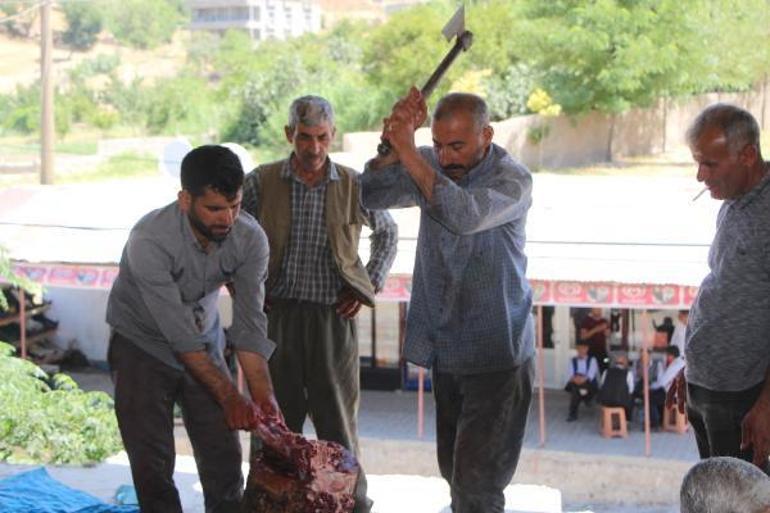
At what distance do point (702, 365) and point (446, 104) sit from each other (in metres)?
1.04

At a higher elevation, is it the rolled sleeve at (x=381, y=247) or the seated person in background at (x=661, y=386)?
the rolled sleeve at (x=381, y=247)

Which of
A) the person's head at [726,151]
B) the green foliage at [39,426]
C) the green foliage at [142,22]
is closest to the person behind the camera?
the person's head at [726,151]

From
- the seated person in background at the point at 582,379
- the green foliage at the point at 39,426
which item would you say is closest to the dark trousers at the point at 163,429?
the green foliage at the point at 39,426

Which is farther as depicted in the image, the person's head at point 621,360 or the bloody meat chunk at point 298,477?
the person's head at point 621,360

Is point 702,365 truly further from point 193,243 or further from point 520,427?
point 193,243

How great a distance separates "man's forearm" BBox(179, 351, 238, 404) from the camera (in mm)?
3496

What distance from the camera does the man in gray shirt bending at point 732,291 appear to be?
11.2 feet

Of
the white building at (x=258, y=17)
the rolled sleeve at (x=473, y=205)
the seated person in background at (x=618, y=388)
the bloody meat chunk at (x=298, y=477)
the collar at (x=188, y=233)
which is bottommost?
the seated person in background at (x=618, y=388)

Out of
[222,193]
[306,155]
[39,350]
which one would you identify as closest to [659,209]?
[39,350]

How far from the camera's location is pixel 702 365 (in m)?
3.55

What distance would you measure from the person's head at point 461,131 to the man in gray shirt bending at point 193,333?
22.6 inches

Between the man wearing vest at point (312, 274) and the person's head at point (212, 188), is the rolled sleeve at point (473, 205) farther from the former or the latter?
the man wearing vest at point (312, 274)

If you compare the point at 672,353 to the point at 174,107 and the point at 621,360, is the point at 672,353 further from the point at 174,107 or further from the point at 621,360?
the point at 174,107

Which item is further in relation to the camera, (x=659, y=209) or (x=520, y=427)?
(x=659, y=209)
